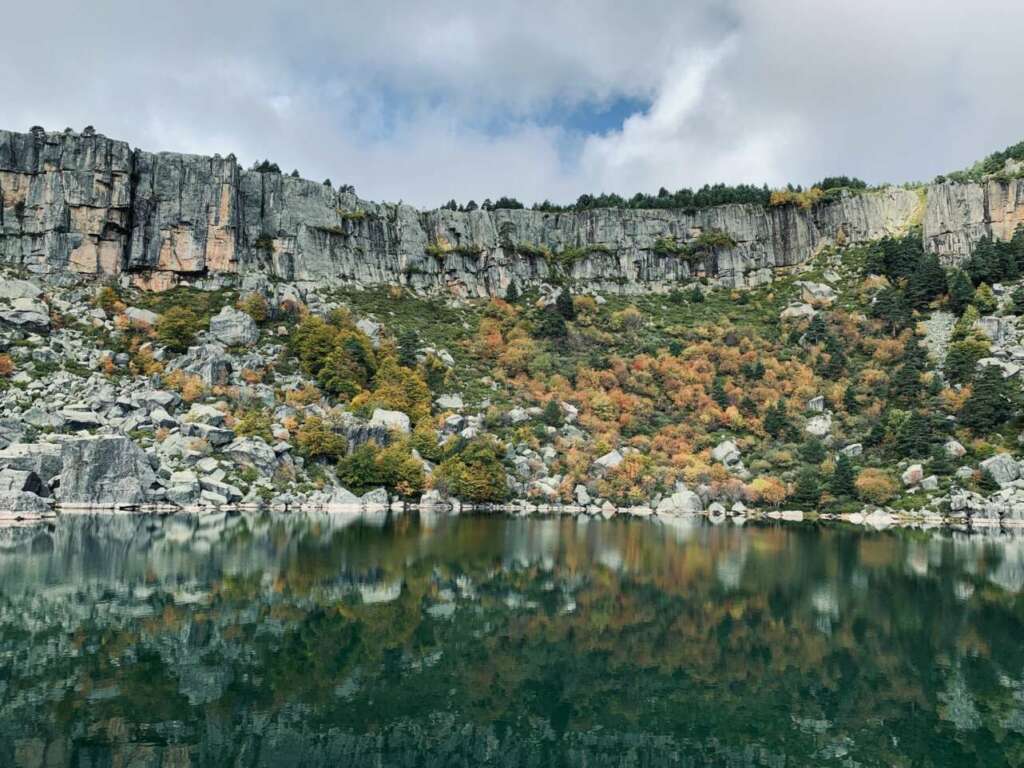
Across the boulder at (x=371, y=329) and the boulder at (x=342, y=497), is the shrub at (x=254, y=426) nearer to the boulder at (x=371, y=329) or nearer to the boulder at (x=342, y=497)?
the boulder at (x=342, y=497)

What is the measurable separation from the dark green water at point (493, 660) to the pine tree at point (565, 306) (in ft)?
225

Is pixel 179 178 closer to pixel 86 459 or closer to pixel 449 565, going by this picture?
pixel 86 459

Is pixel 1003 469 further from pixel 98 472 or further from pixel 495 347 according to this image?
pixel 98 472

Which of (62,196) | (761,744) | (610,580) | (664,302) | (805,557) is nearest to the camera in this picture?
(761,744)

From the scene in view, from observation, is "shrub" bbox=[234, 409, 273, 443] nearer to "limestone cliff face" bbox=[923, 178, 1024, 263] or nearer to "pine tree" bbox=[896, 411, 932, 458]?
"pine tree" bbox=[896, 411, 932, 458]

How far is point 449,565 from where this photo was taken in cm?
3106

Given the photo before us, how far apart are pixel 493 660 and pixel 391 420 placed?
5376cm

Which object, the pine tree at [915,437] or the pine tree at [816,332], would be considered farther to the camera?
the pine tree at [816,332]

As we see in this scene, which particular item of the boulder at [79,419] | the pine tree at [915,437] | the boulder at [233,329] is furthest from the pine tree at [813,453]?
the boulder at [79,419]

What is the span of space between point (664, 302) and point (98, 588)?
3709 inches

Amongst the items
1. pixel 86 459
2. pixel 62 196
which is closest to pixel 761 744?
pixel 86 459

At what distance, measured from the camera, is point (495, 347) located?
92.3 meters

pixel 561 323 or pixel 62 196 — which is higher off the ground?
pixel 62 196

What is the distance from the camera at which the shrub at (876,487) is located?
6291cm
